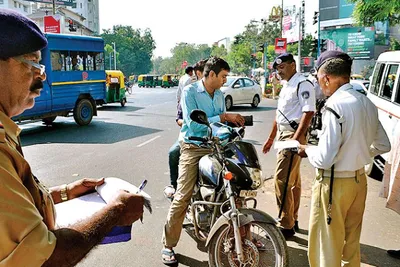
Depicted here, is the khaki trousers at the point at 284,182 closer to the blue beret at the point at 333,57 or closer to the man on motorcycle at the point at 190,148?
the man on motorcycle at the point at 190,148

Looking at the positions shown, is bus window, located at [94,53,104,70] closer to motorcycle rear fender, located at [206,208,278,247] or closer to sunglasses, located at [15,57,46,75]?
motorcycle rear fender, located at [206,208,278,247]

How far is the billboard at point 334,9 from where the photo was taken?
5391 centimetres

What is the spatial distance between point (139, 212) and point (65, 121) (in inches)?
515

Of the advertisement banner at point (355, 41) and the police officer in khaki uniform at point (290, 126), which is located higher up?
the advertisement banner at point (355, 41)

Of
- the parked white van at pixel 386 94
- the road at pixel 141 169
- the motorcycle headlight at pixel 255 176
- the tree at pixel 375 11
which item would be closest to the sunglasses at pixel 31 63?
the road at pixel 141 169

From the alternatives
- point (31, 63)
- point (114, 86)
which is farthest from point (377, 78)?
point (114, 86)

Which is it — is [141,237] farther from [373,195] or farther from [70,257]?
[373,195]

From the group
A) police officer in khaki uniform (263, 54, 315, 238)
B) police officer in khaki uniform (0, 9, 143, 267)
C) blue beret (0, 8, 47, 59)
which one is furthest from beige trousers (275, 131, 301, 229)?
blue beret (0, 8, 47, 59)

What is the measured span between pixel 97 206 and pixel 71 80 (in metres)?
11.1

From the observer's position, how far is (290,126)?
4137mm

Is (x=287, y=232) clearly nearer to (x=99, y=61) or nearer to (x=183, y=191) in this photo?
(x=183, y=191)

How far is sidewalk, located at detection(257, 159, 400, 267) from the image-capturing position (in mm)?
3574

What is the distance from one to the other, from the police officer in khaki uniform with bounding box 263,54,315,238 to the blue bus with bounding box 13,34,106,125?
8247mm

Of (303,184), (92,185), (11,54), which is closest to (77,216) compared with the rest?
(92,185)
